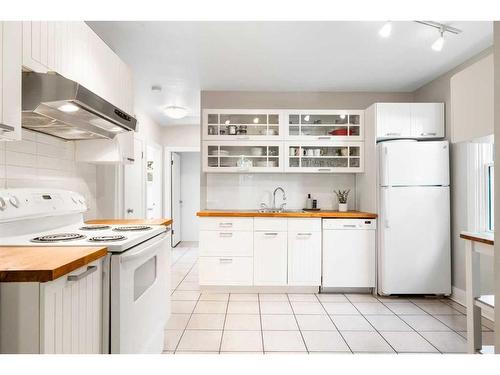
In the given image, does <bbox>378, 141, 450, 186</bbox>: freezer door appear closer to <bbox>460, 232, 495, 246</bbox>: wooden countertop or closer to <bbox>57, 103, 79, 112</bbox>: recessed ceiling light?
<bbox>460, 232, 495, 246</bbox>: wooden countertop

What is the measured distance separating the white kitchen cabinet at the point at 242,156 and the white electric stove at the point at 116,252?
1.69 m

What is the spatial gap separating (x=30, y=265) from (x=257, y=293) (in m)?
2.75

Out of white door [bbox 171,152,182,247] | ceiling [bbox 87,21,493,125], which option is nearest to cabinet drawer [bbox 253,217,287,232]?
ceiling [bbox 87,21,493,125]

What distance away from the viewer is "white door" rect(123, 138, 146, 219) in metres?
3.91

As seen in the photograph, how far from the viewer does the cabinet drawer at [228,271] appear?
11.3 ft

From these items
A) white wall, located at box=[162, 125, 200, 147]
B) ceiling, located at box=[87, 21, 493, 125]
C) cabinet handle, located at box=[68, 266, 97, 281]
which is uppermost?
ceiling, located at box=[87, 21, 493, 125]

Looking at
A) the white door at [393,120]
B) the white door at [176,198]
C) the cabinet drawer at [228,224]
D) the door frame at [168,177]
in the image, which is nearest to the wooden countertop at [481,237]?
the white door at [393,120]

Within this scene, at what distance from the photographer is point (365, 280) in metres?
3.43

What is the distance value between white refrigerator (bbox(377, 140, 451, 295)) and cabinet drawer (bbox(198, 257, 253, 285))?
1493 mm

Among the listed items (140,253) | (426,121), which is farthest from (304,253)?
(140,253)

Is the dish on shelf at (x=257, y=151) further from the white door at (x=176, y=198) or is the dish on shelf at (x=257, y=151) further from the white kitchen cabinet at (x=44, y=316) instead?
the white kitchen cabinet at (x=44, y=316)

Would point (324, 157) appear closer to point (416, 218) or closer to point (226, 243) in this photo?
point (416, 218)
